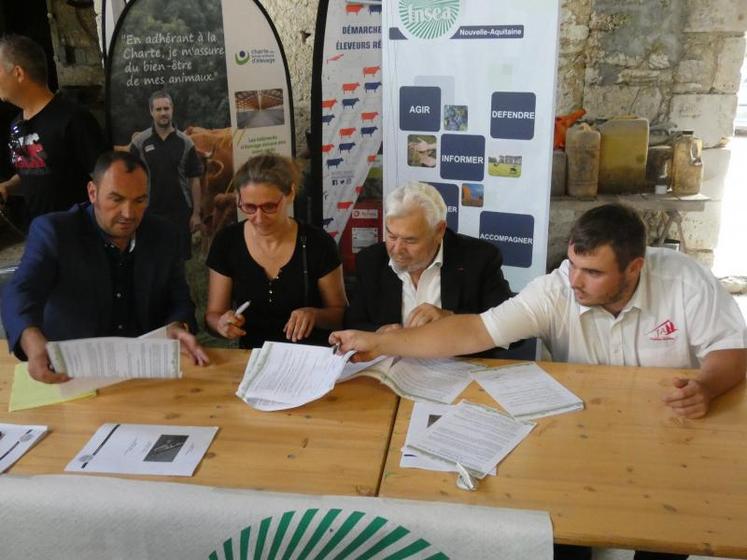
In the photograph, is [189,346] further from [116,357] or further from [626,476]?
[626,476]

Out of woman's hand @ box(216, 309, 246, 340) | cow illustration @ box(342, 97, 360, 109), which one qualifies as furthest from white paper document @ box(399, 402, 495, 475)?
cow illustration @ box(342, 97, 360, 109)

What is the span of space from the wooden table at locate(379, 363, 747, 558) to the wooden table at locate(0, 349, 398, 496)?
0.24 feet

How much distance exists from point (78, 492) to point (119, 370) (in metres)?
0.52

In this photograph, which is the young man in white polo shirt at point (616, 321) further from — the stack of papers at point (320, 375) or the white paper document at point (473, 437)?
the white paper document at point (473, 437)

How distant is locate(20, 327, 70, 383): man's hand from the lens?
1696 mm

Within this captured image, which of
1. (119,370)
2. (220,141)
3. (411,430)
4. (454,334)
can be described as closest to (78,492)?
(119,370)

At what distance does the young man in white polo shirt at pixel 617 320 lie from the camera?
5.65ft

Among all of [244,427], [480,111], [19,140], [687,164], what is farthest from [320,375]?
[687,164]

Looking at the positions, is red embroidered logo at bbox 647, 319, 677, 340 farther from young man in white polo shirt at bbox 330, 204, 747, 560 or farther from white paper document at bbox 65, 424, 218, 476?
white paper document at bbox 65, 424, 218, 476

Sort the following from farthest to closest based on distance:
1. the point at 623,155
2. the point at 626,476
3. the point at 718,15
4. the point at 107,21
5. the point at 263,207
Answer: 1. the point at 623,155
2. the point at 718,15
3. the point at 107,21
4. the point at 263,207
5. the point at 626,476

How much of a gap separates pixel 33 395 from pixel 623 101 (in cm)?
378

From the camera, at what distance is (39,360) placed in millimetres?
1712

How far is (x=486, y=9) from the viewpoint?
2.86 metres

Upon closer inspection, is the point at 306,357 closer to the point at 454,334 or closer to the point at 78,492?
the point at 454,334
